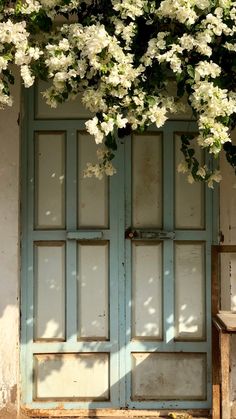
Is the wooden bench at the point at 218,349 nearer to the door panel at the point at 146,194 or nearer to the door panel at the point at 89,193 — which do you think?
the door panel at the point at 146,194

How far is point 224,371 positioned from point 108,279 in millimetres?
1085

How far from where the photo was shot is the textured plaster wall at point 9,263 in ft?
14.6

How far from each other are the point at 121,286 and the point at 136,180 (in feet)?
2.56

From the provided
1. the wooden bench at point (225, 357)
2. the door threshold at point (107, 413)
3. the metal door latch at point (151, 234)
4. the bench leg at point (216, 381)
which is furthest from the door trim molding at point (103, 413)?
the metal door latch at point (151, 234)

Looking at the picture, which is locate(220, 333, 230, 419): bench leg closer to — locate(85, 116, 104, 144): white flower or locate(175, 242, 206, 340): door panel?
locate(175, 242, 206, 340): door panel

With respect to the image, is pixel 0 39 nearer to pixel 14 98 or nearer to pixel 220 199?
pixel 14 98

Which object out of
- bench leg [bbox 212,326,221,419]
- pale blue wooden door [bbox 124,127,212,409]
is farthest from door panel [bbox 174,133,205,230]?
bench leg [bbox 212,326,221,419]

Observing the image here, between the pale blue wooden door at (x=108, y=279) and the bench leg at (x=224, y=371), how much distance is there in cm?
51

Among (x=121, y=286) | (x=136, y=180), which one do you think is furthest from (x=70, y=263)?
(x=136, y=180)

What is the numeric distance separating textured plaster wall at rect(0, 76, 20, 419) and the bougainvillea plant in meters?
0.93

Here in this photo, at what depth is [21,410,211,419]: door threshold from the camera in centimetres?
456

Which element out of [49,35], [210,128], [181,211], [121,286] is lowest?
[121,286]

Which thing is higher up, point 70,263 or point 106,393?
point 70,263

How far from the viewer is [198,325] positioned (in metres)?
4.62
